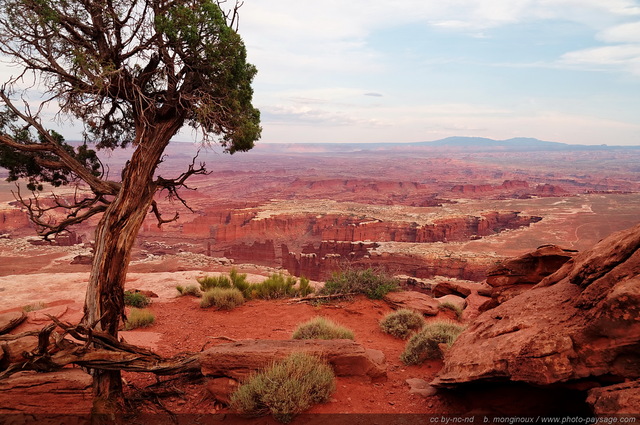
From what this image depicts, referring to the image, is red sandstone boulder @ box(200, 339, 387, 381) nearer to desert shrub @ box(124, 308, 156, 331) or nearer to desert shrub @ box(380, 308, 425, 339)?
desert shrub @ box(380, 308, 425, 339)

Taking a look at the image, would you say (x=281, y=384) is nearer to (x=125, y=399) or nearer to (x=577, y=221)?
(x=125, y=399)

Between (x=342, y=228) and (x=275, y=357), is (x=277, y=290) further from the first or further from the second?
(x=342, y=228)

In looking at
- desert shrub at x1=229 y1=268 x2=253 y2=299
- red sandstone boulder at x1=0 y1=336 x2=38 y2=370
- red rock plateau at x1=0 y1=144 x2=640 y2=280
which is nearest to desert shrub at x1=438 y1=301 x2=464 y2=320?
desert shrub at x1=229 y1=268 x2=253 y2=299

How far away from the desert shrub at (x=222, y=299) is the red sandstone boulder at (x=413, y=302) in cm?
472

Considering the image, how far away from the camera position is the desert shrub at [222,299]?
11.0 metres

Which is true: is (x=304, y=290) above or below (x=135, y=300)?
below

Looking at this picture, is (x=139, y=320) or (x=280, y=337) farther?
(x=139, y=320)

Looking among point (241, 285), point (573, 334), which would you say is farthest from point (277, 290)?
point (573, 334)

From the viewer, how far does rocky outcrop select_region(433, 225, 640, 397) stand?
328 centimetres

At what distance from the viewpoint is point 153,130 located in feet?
20.3

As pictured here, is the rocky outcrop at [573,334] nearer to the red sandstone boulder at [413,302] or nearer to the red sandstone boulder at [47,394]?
the red sandstone boulder at [47,394]

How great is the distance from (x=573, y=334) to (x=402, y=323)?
5864mm

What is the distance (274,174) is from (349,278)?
119 m

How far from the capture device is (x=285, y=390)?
14.9 feet
